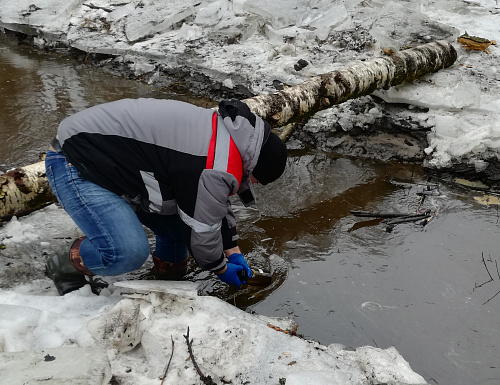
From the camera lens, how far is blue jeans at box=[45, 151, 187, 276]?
244 cm

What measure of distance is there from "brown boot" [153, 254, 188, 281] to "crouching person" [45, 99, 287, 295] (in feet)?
1.72

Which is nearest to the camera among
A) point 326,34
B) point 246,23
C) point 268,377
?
point 268,377

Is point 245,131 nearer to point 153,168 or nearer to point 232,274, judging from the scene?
point 153,168

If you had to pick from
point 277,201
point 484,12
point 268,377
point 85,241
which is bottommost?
point 277,201

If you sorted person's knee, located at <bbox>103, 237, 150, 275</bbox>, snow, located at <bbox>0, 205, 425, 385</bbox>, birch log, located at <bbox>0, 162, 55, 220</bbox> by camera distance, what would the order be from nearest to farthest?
1. snow, located at <bbox>0, 205, 425, 385</bbox>
2. person's knee, located at <bbox>103, 237, 150, 275</bbox>
3. birch log, located at <bbox>0, 162, 55, 220</bbox>

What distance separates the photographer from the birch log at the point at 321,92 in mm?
3049

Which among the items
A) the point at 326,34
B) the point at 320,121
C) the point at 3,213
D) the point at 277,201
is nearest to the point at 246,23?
the point at 326,34

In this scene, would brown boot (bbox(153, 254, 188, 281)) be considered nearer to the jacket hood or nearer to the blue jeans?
the blue jeans

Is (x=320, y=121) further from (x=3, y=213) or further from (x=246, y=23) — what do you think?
(x=3, y=213)

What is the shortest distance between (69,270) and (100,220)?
0.51 m

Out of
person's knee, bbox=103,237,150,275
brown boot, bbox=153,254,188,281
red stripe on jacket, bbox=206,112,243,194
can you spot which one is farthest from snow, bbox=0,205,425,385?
red stripe on jacket, bbox=206,112,243,194

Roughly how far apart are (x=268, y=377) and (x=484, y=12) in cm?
666

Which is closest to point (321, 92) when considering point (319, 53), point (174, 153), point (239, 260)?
point (319, 53)

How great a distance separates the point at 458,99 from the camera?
4812 mm
